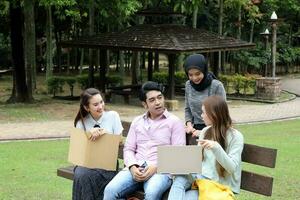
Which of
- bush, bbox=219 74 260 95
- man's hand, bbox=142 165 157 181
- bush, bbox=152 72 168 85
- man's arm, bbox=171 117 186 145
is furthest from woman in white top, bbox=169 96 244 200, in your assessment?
bush, bbox=152 72 168 85

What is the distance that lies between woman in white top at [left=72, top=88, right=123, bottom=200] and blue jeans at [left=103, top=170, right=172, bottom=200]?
0.90ft

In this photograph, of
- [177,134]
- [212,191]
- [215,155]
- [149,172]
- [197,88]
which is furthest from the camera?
[197,88]

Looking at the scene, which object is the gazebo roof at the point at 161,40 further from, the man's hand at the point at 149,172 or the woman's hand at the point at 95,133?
the man's hand at the point at 149,172

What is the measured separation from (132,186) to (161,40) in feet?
58.5

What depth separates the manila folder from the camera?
5820 millimetres

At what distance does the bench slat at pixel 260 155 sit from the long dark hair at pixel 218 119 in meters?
0.35

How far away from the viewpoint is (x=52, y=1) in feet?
62.0

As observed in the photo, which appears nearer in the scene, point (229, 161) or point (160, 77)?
point (229, 161)

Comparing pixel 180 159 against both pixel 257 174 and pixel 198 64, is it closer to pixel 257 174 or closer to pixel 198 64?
pixel 257 174

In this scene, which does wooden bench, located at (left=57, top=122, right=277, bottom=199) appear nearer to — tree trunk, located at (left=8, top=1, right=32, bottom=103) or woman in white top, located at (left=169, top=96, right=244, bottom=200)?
woman in white top, located at (left=169, top=96, right=244, bottom=200)

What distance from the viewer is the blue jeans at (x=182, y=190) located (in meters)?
5.16

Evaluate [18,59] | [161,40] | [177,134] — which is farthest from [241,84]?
[177,134]

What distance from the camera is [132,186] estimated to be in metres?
5.62

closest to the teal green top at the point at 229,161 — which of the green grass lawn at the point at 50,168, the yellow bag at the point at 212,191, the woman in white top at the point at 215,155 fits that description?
the woman in white top at the point at 215,155
